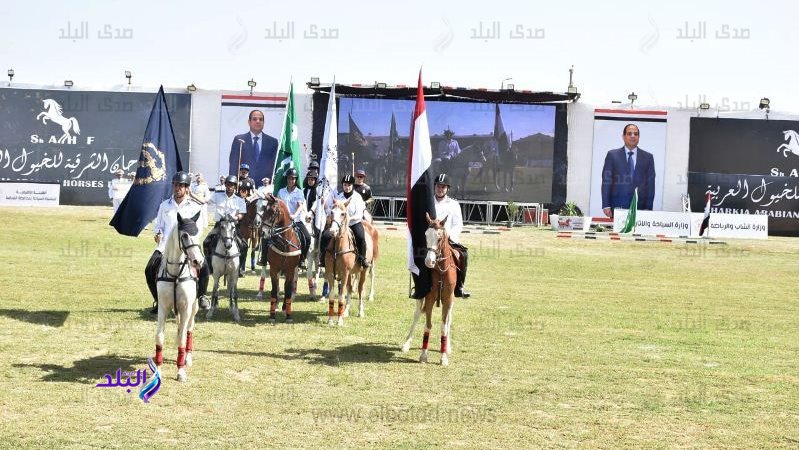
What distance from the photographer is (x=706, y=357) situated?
12945 millimetres

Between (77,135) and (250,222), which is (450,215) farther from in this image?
(77,135)

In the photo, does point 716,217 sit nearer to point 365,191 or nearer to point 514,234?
point 514,234

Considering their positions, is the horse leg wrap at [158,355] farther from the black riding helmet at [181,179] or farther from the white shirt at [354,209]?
the white shirt at [354,209]

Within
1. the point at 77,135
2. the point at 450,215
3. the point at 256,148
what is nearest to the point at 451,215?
the point at 450,215

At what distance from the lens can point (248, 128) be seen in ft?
159

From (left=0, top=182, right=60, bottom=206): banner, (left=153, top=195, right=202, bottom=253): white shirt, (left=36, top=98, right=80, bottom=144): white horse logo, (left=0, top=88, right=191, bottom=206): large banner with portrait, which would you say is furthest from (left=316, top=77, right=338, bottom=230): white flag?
(left=36, top=98, right=80, bottom=144): white horse logo

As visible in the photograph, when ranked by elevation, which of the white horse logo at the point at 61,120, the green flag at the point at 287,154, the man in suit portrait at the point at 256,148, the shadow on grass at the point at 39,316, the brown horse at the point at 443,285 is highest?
the white horse logo at the point at 61,120

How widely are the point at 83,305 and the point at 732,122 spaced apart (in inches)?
1714

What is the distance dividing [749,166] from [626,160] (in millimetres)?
7712

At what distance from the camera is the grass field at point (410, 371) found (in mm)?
8516

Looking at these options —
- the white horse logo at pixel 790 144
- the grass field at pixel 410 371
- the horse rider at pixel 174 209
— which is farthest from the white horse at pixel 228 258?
the white horse logo at pixel 790 144

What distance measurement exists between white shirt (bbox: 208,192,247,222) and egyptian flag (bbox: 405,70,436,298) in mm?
4670

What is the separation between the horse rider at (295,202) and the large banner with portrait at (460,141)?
29.2m

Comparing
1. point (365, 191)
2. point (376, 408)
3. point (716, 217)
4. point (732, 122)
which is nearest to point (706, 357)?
point (376, 408)
